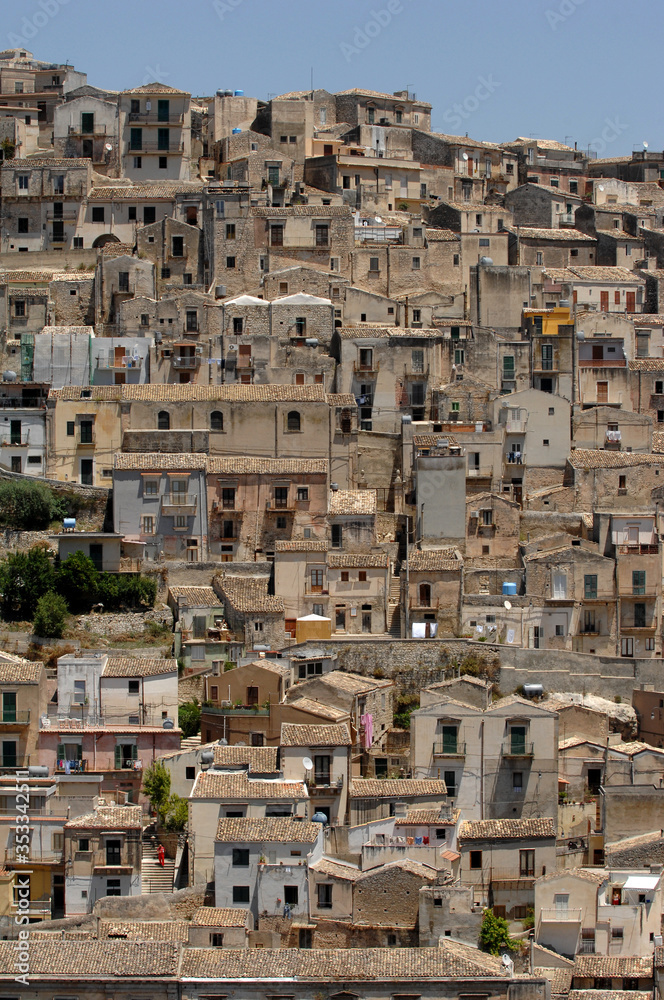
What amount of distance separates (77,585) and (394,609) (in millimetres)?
8399

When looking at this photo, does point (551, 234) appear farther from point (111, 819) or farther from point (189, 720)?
point (111, 819)

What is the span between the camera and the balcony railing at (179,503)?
5056 cm

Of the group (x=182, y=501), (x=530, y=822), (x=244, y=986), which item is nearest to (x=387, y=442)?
(x=182, y=501)

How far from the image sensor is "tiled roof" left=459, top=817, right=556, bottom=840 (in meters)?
40.6

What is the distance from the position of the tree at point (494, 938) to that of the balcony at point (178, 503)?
16.4m

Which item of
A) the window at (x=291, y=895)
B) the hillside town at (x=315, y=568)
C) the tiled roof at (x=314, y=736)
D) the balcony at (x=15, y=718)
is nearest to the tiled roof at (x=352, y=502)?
the hillside town at (x=315, y=568)

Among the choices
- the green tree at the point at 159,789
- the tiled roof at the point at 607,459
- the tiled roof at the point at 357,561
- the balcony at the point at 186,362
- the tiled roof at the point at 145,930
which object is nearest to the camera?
the tiled roof at the point at 145,930

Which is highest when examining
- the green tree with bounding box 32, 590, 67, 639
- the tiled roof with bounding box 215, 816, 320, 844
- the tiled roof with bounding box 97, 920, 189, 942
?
the green tree with bounding box 32, 590, 67, 639

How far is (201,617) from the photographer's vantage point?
48.0 m

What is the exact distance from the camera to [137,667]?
4459 centimetres

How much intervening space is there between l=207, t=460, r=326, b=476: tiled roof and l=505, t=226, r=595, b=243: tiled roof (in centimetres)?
1813

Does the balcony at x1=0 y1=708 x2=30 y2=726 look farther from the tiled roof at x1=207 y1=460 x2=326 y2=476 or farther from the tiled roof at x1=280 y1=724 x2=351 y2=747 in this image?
the tiled roof at x1=207 y1=460 x2=326 y2=476

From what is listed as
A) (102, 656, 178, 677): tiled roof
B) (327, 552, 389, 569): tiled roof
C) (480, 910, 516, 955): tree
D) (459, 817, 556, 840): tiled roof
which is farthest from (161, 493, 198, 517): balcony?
(480, 910, 516, 955): tree

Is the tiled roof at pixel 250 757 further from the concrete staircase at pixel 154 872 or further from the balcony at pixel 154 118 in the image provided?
the balcony at pixel 154 118
